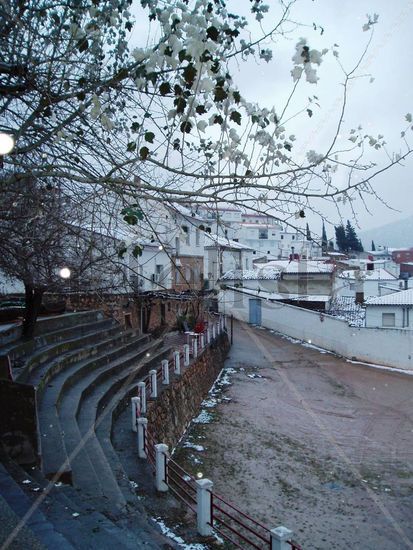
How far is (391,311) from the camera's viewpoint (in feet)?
87.7

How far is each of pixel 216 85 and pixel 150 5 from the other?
56.9 inches

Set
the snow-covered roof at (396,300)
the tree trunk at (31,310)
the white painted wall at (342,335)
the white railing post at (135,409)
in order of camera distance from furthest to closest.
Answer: the snow-covered roof at (396,300), the white painted wall at (342,335), the tree trunk at (31,310), the white railing post at (135,409)

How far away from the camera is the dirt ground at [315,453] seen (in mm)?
8742

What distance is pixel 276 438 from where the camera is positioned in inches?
516

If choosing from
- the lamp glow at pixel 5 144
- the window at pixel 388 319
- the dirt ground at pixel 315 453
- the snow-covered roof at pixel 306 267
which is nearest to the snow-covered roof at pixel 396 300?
the window at pixel 388 319

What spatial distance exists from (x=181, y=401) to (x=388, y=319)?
17195 mm

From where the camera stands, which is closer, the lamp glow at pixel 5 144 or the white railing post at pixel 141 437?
the lamp glow at pixel 5 144

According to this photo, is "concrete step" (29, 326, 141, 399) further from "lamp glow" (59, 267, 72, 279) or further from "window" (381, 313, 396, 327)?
"window" (381, 313, 396, 327)

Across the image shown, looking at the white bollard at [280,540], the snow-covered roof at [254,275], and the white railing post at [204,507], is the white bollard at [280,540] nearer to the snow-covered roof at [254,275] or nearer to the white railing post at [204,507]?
the white railing post at [204,507]

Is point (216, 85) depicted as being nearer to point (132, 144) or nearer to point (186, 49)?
point (186, 49)

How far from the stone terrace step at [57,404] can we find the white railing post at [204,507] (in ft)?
6.06

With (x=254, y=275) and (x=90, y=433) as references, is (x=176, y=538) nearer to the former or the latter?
(x=90, y=433)

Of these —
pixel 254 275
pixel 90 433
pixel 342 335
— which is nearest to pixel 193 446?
pixel 90 433

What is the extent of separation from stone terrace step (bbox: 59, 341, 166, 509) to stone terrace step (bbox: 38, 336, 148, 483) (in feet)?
0.64
